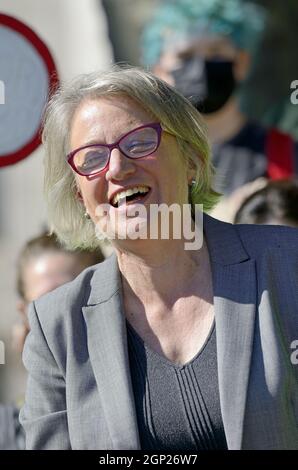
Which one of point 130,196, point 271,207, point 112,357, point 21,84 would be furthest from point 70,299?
point 271,207

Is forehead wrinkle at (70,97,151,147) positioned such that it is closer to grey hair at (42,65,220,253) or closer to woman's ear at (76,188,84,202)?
grey hair at (42,65,220,253)

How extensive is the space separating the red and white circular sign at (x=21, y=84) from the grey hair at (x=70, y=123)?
64cm

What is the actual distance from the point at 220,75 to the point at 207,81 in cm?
11

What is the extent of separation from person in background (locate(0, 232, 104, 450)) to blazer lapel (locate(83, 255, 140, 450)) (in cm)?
88

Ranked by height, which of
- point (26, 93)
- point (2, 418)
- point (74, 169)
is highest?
point (26, 93)

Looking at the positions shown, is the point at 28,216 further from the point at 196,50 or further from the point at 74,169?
the point at 74,169

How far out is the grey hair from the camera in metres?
2.41

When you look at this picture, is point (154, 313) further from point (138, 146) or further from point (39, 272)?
point (39, 272)

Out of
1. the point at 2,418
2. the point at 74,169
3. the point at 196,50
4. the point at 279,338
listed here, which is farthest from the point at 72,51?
the point at 279,338

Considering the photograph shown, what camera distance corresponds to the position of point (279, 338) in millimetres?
2256

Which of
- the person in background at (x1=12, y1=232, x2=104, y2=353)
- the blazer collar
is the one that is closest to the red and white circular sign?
the person in background at (x1=12, y1=232, x2=104, y2=353)

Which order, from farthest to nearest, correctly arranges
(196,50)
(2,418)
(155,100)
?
(196,50) → (2,418) → (155,100)

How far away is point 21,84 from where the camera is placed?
10.8ft

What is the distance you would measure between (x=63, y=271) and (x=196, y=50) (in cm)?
156
